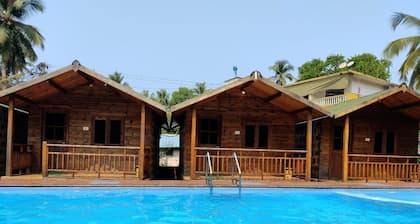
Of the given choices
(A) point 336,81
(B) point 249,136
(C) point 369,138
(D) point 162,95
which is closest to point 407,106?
(C) point 369,138

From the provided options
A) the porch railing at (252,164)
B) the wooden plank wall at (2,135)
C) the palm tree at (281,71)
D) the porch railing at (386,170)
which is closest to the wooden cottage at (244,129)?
the porch railing at (252,164)

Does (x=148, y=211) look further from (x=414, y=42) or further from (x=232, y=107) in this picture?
(x=414, y=42)

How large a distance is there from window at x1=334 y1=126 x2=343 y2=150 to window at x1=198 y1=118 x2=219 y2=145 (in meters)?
4.59

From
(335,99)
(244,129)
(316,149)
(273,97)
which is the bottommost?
(316,149)

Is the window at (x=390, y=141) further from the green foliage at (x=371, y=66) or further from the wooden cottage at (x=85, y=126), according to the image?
the green foliage at (x=371, y=66)

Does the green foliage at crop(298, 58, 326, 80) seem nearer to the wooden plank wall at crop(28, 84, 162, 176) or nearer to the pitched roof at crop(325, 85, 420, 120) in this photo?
the pitched roof at crop(325, 85, 420, 120)

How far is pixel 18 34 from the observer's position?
2708 cm

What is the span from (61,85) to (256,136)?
7.11 metres

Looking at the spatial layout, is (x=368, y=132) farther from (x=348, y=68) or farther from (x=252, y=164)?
(x=348, y=68)

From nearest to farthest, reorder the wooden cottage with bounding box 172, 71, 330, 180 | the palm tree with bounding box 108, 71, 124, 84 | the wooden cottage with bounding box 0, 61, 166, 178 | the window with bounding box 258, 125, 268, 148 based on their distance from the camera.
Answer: the wooden cottage with bounding box 0, 61, 166, 178 < the wooden cottage with bounding box 172, 71, 330, 180 < the window with bounding box 258, 125, 268, 148 < the palm tree with bounding box 108, 71, 124, 84

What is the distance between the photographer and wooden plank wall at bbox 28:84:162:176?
47.4 feet

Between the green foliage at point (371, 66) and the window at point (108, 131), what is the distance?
123 ft

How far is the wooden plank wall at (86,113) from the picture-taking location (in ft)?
47.4

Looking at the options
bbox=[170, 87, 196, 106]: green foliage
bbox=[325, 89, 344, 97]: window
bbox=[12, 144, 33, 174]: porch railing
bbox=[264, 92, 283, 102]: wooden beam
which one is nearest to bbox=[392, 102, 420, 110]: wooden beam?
bbox=[264, 92, 283, 102]: wooden beam
